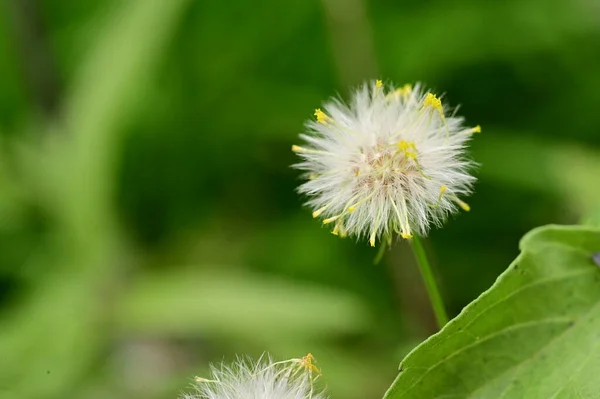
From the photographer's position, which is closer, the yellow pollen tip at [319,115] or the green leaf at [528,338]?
the green leaf at [528,338]

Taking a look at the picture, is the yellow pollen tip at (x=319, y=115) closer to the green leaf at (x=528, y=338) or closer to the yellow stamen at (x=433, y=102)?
the yellow stamen at (x=433, y=102)

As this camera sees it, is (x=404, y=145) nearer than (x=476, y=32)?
Yes

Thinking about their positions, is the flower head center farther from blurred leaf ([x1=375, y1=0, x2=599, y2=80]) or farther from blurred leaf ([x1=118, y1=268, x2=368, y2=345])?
blurred leaf ([x1=375, y1=0, x2=599, y2=80])

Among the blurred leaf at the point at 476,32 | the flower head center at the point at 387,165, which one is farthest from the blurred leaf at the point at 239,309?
the flower head center at the point at 387,165

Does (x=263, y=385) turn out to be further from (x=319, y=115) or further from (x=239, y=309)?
(x=239, y=309)

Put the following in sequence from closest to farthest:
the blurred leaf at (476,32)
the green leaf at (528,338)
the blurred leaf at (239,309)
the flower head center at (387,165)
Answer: the green leaf at (528,338) → the flower head center at (387,165) → the blurred leaf at (239,309) → the blurred leaf at (476,32)

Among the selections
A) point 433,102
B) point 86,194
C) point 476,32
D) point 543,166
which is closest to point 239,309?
point 86,194

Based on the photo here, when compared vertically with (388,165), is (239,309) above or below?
above

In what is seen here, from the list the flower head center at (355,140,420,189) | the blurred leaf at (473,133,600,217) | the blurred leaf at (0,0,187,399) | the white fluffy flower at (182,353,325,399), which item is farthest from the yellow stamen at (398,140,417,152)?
the blurred leaf at (0,0,187,399)
